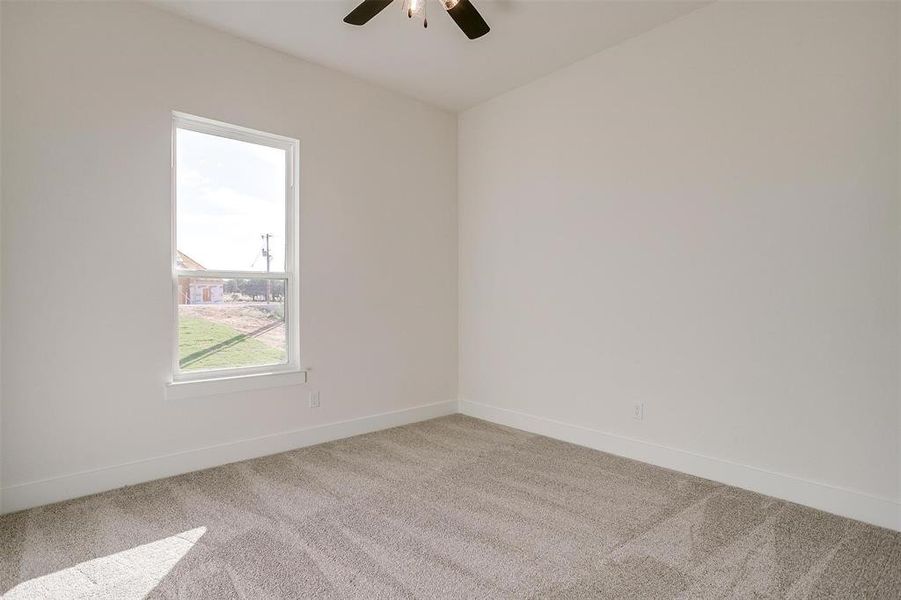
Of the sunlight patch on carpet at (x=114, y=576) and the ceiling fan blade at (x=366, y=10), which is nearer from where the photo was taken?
the sunlight patch on carpet at (x=114, y=576)

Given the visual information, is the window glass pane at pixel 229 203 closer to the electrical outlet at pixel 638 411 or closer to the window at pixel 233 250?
the window at pixel 233 250

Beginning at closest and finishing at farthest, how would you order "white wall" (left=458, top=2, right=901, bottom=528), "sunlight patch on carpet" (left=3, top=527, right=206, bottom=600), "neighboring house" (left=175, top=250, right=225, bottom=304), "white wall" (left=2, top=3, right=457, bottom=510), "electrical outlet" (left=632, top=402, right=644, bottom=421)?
"sunlight patch on carpet" (left=3, top=527, right=206, bottom=600)
"white wall" (left=458, top=2, right=901, bottom=528)
"white wall" (left=2, top=3, right=457, bottom=510)
"neighboring house" (left=175, top=250, right=225, bottom=304)
"electrical outlet" (left=632, top=402, right=644, bottom=421)

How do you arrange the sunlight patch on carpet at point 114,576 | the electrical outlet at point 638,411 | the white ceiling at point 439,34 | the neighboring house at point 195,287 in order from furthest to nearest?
the electrical outlet at point 638,411 → the neighboring house at point 195,287 → the white ceiling at point 439,34 → the sunlight patch on carpet at point 114,576

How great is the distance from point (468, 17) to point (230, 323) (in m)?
2.30

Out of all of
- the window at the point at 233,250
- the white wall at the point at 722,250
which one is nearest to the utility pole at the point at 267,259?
the window at the point at 233,250

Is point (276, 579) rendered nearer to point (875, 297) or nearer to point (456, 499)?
point (456, 499)

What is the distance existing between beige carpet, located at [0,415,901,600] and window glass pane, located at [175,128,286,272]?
135 cm

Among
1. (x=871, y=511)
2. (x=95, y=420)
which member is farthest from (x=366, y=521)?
(x=871, y=511)

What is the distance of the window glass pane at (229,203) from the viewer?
9.87ft

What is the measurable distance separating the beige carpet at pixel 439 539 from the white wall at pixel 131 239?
0.97 feet

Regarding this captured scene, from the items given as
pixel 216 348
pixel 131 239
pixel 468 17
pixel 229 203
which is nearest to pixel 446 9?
pixel 468 17

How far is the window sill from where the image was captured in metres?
2.87

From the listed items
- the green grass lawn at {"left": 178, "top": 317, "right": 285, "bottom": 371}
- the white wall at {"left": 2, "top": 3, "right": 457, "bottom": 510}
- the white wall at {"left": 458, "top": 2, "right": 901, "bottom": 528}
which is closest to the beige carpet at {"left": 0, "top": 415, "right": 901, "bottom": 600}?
the white wall at {"left": 2, "top": 3, "right": 457, "bottom": 510}

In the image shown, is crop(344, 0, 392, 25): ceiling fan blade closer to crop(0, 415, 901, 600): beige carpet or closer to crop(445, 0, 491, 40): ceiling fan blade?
crop(445, 0, 491, 40): ceiling fan blade
